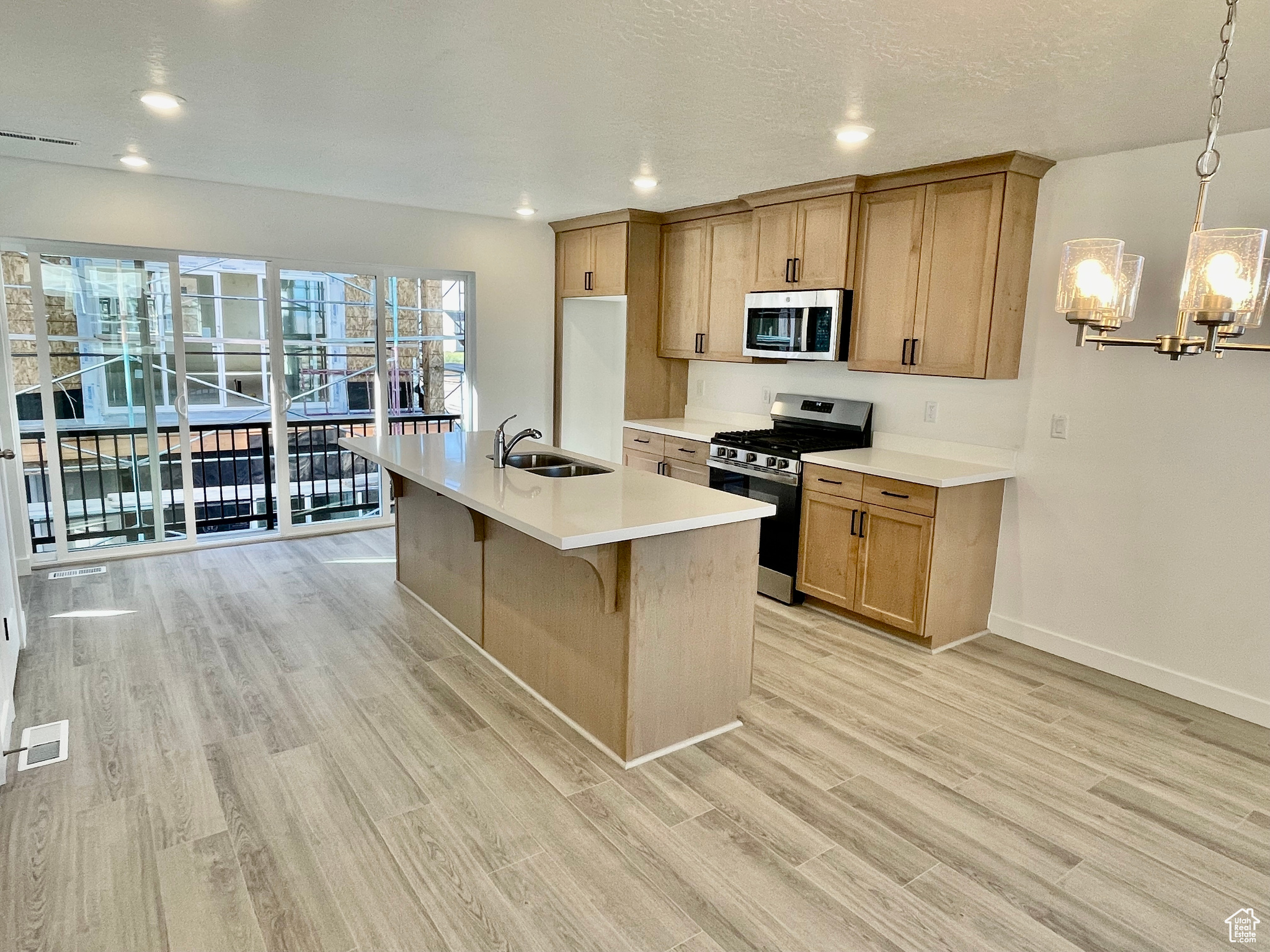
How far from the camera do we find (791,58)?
2.39 metres

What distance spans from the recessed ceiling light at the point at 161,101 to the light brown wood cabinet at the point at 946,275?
3.23 metres

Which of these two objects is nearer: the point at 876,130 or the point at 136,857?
the point at 136,857

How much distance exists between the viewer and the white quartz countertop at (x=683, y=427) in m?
4.98

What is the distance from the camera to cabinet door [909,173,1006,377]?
3.60 m

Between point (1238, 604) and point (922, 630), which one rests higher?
point (1238, 604)

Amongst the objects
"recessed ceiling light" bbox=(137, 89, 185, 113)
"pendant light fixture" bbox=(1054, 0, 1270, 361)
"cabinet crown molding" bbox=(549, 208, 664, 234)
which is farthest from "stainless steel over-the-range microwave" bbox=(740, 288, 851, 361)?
"recessed ceiling light" bbox=(137, 89, 185, 113)

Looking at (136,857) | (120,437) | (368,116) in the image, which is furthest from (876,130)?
(120,437)

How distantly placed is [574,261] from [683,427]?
66.2 inches

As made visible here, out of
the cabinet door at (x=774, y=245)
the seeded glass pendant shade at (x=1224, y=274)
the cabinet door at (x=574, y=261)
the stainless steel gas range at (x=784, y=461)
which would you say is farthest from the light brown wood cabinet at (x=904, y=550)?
the cabinet door at (x=574, y=261)

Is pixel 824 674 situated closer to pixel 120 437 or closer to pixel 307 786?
pixel 307 786

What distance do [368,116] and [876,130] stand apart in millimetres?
2089

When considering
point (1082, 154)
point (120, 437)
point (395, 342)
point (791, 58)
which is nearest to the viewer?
point (791, 58)

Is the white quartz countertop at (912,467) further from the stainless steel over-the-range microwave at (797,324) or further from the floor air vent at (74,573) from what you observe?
the floor air vent at (74,573)

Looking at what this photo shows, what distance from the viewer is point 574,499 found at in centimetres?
277
